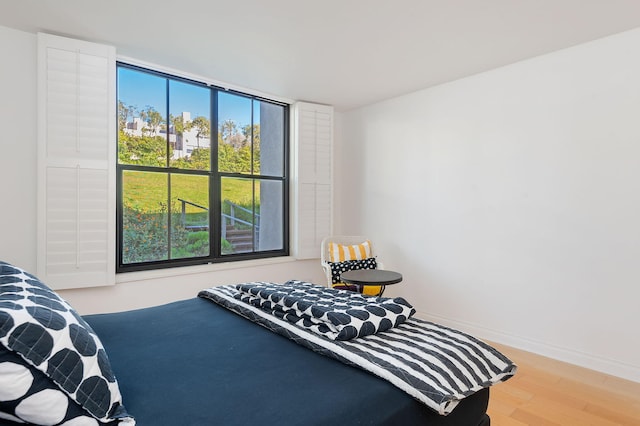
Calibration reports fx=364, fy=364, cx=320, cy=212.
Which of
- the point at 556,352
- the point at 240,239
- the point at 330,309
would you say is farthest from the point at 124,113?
the point at 556,352

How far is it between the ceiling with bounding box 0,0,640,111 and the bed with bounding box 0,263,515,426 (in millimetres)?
1906

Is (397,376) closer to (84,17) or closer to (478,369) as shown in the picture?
(478,369)

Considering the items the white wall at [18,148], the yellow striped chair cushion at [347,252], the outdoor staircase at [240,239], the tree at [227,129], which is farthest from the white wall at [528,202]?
the white wall at [18,148]

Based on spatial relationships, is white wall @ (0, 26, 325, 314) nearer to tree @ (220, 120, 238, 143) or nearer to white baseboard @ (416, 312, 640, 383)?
tree @ (220, 120, 238, 143)

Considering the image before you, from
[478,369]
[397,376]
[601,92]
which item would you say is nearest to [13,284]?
[397,376]

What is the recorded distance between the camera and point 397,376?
3.82 feet

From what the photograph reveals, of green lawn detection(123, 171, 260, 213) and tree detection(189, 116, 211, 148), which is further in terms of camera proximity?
tree detection(189, 116, 211, 148)

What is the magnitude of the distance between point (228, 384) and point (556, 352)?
281cm

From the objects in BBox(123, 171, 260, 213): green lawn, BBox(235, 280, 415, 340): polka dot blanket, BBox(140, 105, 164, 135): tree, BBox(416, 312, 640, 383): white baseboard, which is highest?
BBox(140, 105, 164, 135): tree

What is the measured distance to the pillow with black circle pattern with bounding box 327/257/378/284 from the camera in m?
3.57

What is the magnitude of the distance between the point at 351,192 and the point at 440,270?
4.92ft

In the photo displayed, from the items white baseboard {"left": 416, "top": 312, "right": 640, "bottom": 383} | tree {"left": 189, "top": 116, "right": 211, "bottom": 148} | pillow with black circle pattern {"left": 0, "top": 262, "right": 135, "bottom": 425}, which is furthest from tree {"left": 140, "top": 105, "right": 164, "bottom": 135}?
white baseboard {"left": 416, "top": 312, "right": 640, "bottom": 383}

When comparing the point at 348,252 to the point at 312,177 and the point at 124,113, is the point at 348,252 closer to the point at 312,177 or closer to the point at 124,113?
the point at 312,177

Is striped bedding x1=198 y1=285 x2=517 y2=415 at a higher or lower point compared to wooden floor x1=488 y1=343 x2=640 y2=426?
higher
